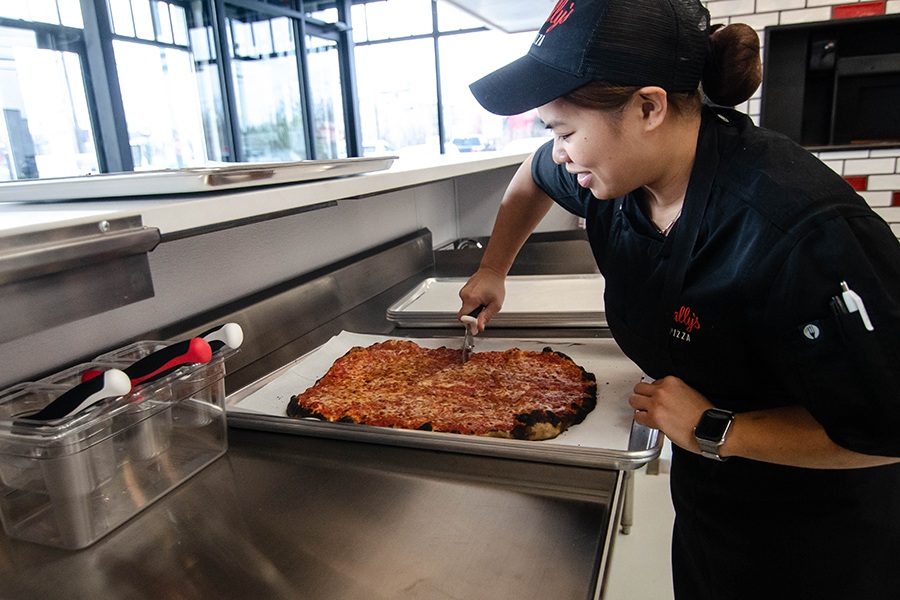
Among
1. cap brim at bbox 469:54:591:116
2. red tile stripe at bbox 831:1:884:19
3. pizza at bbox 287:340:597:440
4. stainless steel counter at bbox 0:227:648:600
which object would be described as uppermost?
red tile stripe at bbox 831:1:884:19

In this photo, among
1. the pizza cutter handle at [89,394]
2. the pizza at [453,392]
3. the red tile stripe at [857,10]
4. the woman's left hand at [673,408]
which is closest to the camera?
the pizza cutter handle at [89,394]

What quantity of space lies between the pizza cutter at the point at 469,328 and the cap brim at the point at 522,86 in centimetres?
53

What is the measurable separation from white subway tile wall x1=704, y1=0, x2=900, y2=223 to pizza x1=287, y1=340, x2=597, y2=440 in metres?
2.39

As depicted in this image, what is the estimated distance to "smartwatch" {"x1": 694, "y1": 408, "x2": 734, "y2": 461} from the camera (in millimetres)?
836

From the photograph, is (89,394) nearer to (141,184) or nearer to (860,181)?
(141,184)

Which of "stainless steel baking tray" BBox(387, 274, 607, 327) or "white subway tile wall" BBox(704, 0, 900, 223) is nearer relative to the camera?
"stainless steel baking tray" BBox(387, 274, 607, 327)

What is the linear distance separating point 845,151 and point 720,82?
2511 mm

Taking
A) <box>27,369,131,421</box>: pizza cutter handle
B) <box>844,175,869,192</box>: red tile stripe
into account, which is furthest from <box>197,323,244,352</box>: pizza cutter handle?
<box>844,175,869,192</box>: red tile stripe

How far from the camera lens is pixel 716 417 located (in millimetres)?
852

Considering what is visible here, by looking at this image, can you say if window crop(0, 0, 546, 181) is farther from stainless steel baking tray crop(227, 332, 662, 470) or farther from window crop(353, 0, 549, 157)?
stainless steel baking tray crop(227, 332, 662, 470)

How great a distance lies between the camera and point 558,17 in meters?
0.83

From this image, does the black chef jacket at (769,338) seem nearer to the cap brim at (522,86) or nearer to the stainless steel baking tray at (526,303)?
the cap brim at (522,86)

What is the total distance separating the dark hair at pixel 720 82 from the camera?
799 millimetres

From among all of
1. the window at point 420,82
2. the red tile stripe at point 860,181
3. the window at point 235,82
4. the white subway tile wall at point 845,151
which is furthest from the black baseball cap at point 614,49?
the window at point 420,82
